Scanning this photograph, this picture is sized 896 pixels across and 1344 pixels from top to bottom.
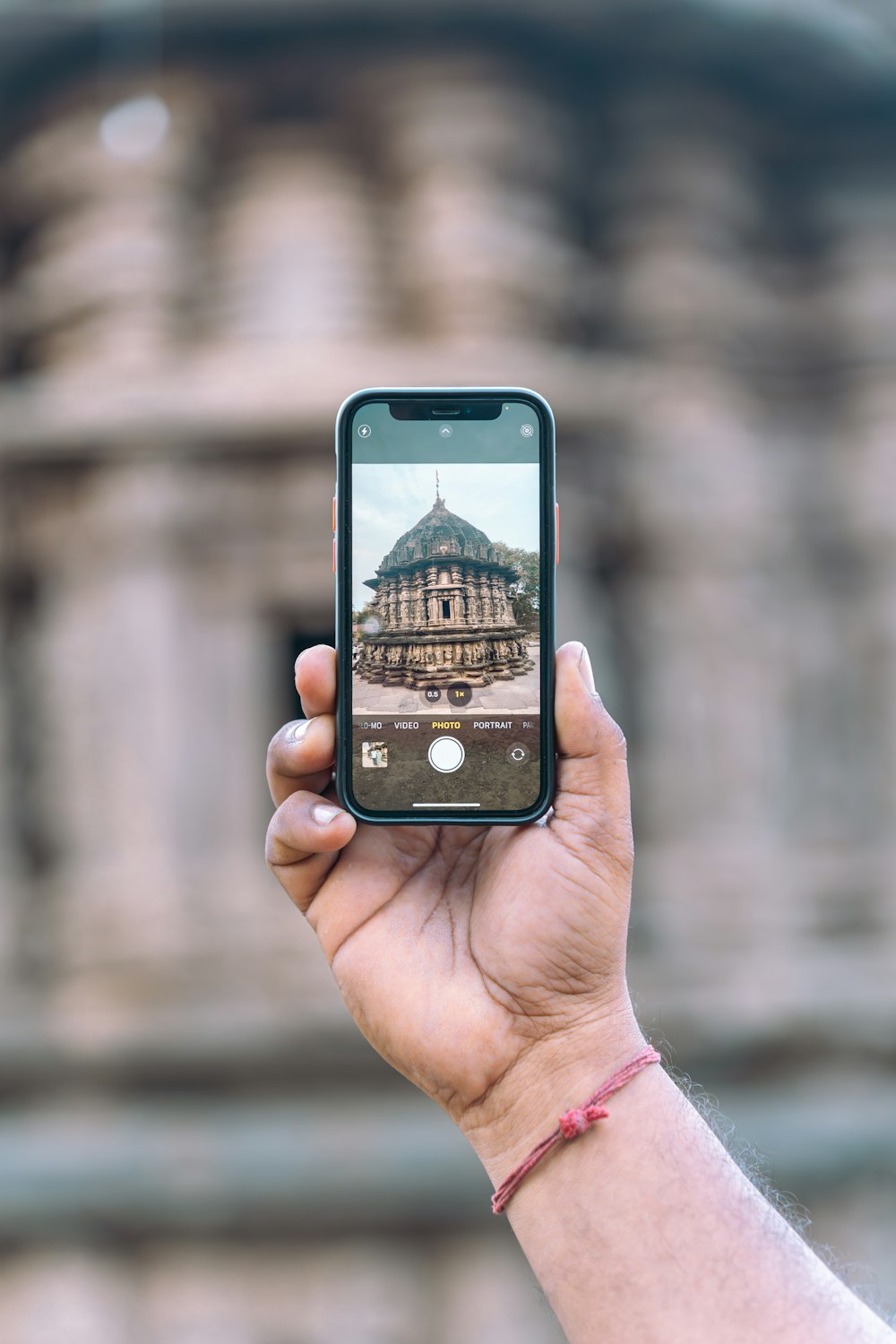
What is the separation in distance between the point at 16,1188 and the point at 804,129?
218cm

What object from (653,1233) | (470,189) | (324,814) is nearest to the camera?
(653,1233)

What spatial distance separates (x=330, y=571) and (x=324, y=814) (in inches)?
43.0

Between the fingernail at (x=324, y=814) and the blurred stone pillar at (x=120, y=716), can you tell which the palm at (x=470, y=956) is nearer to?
the fingernail at (x=324, y=814)

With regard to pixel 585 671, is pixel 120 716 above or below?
below

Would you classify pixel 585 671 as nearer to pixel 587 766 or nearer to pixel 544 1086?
pixel 587 766

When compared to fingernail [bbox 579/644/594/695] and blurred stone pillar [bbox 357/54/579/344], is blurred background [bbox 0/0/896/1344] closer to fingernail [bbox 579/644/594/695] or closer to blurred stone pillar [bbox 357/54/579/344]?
blurred stone pillar [bbox 357/54/579/344]

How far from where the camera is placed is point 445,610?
733mm

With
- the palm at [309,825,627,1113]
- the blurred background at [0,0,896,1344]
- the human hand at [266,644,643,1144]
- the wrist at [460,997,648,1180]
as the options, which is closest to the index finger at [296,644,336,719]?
the human hand at [266,644,643,1144]

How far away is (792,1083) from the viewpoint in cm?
168

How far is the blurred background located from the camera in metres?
1.63

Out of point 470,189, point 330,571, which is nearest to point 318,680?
point 330,571

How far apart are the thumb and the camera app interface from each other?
0.03m

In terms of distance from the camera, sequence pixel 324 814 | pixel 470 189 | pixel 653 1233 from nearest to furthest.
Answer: pixel 653 1233, pixel 324 814, pixel 470 189

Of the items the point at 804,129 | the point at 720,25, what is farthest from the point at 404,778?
the point at 804,129
